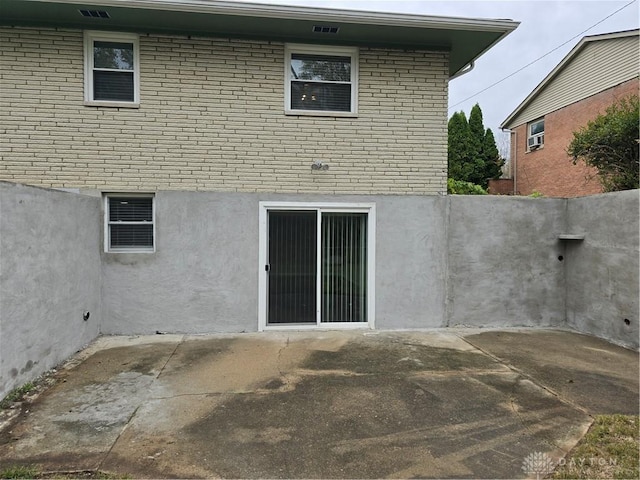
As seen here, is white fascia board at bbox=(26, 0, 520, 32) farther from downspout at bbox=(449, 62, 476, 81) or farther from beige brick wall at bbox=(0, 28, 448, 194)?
downspout at bbox=(449, 62, 476, 81)

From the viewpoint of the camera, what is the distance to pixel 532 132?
17.2 metres

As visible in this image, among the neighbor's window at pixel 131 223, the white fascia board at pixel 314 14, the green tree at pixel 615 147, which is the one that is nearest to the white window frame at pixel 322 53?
the white fascia board at pixel 314 14

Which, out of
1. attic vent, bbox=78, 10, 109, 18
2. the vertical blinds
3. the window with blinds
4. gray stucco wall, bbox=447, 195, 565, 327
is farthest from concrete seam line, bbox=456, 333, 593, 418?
attic vent, bbox=78, 10, 109, 18

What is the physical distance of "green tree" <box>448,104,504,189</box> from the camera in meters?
18.0

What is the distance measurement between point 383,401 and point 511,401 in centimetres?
131

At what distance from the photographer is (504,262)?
275 inches

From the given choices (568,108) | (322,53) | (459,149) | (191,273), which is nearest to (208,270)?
(191,273)

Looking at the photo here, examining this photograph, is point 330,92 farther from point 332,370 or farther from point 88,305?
point 88,305

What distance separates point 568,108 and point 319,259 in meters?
13.7

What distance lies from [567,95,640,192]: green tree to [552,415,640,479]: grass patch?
6073 mm

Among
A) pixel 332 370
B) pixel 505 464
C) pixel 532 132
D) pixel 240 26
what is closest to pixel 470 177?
pixel 532 132

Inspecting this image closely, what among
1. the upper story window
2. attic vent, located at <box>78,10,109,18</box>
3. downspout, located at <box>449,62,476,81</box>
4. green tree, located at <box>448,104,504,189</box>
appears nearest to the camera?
attic vent, located at <box>78,10,109,18</box>

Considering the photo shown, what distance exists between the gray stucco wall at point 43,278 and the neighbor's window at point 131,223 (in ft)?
1.11

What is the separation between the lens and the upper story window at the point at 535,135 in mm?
16484
